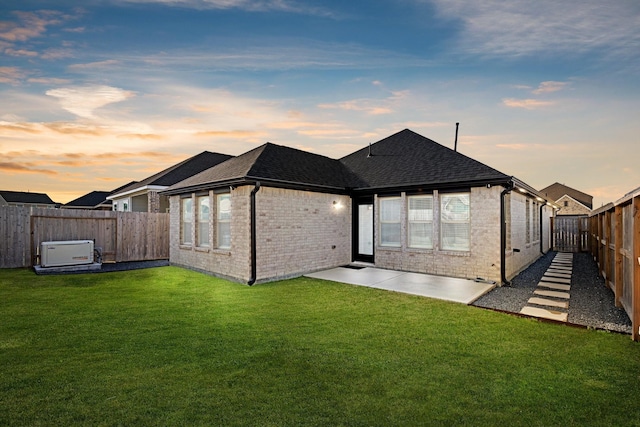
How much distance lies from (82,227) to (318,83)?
436 inches

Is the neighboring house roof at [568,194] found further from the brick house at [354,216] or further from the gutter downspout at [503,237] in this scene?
the gutter downspout at [503,237]

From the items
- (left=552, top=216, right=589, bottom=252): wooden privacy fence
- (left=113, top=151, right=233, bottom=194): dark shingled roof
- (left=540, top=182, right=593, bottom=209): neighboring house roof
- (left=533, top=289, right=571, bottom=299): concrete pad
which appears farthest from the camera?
(left=540, top=182, right=593, bottom=209): neighboring house roof

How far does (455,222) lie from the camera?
30.1 ft

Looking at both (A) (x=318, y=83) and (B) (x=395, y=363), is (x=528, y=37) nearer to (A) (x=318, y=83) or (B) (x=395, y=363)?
(A) (x=318, y=83)

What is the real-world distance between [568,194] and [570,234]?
34465 mm

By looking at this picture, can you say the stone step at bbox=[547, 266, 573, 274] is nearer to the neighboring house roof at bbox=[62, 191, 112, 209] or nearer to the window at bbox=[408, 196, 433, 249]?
the window at bbox=[408, 196, 433, 249]

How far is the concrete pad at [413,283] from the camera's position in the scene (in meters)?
7.08

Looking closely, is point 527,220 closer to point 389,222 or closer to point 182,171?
point 389,222

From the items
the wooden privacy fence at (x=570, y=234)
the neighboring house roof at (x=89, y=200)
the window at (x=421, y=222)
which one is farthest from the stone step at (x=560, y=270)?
the neighboring house roof at (x=89, y=200)

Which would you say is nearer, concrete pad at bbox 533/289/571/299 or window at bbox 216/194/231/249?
concrete pad at bbox 533/289/571/299

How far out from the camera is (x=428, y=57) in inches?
390

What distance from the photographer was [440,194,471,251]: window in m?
9.05

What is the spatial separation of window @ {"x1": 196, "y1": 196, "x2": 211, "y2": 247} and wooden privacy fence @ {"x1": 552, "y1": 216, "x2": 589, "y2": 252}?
796 inches

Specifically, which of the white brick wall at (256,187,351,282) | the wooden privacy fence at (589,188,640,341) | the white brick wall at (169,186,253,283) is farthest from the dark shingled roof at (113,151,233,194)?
the wooden privacy fence at (589,188,640,341)
